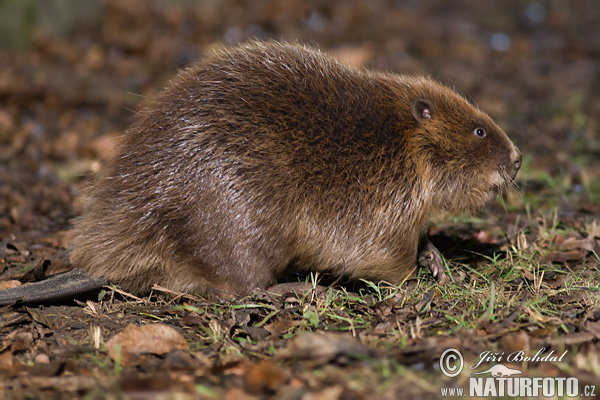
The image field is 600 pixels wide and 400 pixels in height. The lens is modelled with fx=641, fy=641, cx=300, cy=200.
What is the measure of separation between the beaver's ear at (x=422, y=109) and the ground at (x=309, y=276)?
1047mm

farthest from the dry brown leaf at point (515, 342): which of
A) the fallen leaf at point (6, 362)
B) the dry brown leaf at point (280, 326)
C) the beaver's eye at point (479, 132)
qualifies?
the fallen leaf at point (6, 362)

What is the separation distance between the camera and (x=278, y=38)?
10578 millimetres

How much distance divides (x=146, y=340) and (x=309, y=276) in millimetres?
1488

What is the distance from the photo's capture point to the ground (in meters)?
2.92

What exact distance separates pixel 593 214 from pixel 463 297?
87.4 inches

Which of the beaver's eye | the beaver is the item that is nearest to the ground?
the beaver

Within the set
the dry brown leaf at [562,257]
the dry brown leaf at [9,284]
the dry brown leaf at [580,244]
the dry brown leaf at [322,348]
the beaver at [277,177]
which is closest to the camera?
the dry brown leaf at [322,348]

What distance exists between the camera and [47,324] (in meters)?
3.74

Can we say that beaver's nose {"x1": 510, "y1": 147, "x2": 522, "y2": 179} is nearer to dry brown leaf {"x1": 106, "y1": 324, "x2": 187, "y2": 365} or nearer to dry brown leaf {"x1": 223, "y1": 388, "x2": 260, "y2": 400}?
dry brown leaf {"x1": 106, "y1": 324, "x2": 187, "y2": 365}

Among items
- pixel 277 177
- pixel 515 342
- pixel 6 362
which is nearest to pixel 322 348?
pixel 515 342

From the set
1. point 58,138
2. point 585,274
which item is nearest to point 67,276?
point 585,274

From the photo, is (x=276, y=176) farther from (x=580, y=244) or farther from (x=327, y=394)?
(x=580, y=244)

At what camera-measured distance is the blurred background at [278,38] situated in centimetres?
650

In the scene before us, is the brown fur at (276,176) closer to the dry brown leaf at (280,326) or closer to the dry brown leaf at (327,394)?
the dry brown leaf at (280,326)
